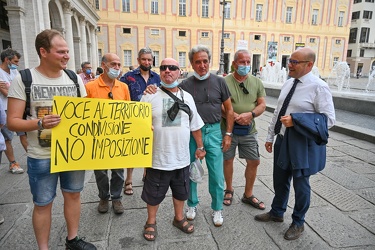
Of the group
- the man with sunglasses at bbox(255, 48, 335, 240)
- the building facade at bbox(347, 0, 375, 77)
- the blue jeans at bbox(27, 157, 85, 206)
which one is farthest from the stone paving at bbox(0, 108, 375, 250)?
the building facade at bbox(347, 0, 375, 77)

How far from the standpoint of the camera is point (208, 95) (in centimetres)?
272

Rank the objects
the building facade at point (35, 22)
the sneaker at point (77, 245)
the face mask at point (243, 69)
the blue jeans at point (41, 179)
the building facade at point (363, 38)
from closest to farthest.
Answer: the blue jeans at point (41, 179) → the sneaker at point (77, 245) → the face mask at point (243, 69) → the building facade at point (35, 22) → the building facade at point (363, 38)

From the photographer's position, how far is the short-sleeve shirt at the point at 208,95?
8.96 feet

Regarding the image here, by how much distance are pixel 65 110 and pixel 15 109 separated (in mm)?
339

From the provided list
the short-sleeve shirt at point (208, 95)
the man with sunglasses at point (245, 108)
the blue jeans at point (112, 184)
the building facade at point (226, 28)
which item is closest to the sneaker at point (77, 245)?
the blue jeans at point (112, 184)

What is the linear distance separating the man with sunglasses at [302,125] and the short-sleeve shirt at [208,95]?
0.67 m

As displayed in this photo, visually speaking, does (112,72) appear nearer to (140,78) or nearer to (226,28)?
(140,78)

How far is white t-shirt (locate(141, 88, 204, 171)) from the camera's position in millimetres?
2449

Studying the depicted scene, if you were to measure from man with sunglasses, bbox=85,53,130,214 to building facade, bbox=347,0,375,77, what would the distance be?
52.9m

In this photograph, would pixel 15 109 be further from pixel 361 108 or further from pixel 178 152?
pixel 361 108

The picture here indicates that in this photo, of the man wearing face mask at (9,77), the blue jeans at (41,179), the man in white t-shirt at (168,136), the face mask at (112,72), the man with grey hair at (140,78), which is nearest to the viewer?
the blue jeans at (41,179)

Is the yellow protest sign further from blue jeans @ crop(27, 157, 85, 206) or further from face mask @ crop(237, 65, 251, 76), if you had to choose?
face mask @ crop(237, 65, 251, 76)

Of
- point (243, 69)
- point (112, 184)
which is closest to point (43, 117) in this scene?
point (112, 184)

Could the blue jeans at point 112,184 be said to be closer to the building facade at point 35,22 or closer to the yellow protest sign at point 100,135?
the yellow protest sign at point 100,135
